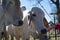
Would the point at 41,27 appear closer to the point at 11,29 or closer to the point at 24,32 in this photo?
the point at 24,32

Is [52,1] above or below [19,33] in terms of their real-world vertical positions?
above

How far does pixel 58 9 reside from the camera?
8.09m

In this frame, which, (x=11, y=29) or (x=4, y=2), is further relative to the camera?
(x=11, y=29)

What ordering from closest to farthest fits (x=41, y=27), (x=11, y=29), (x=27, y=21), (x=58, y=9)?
1. (x=41, y=27)
2. (x=27, y=21)
3. (x=11, y=29)
4. (x=58, y=9)

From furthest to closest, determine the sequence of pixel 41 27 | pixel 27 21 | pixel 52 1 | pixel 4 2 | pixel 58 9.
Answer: pixel 52 1 < pixel 58 9 < pixel 27 21 < pixel 4 2 < pixel 41 27

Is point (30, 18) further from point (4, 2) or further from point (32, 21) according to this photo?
point (4, 2)

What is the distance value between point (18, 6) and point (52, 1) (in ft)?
12.2

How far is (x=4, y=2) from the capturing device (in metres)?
5.46

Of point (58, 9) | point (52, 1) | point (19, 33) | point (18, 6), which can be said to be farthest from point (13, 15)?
point (52, 1)

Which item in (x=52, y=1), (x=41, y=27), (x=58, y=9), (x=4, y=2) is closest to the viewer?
(x=41, y=27)

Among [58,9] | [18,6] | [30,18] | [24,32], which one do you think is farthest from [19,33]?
[58,9]

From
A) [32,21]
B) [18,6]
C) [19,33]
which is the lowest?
[19,33]

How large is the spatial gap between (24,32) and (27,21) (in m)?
0.33

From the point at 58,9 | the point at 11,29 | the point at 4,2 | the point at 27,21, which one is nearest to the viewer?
the point at 4,2
